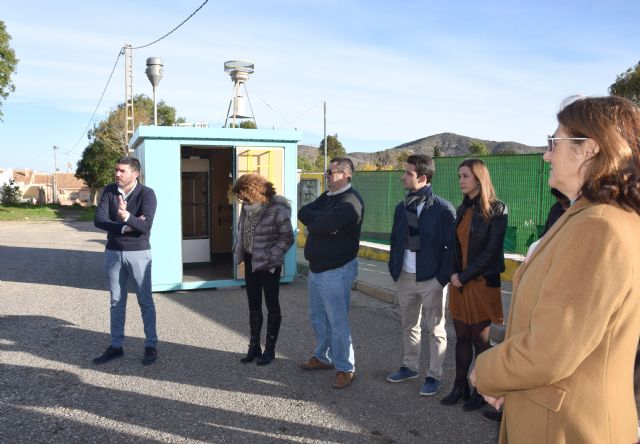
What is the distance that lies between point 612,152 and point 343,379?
11.6 ft

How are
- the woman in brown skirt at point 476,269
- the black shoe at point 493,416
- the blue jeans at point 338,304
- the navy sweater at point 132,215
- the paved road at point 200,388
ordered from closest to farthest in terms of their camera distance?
the paved road at point 200,388
the black shoe at point 493,416
the woman in brown skirt at point 476,269
the blue jeans at point 338,304
the navy sweater at point 132,215

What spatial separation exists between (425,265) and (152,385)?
2571 mm

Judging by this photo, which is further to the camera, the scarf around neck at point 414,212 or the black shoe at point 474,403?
the scarf around neck at point 414,212

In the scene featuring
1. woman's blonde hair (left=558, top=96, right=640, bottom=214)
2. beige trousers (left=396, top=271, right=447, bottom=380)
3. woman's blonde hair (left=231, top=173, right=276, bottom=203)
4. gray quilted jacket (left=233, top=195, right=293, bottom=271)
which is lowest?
beige trousers (left=396, top=271, right=447, bottom=380)

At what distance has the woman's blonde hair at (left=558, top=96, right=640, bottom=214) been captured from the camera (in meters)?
1.54

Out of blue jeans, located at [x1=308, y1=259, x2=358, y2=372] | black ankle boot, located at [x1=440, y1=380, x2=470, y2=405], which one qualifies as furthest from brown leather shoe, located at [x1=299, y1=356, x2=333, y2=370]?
black ankle boot, located at [x1=440, y1=380, x2=470, y2=405]

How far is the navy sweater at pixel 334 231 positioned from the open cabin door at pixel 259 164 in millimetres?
4203

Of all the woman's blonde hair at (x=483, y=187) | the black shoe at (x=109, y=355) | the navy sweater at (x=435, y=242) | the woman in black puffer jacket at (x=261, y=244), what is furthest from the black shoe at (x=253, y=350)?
the woman's blonde hair at (x=483, y=187)

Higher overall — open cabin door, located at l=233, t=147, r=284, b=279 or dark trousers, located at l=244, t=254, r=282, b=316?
open cabin door, located at l=233, t=147, r=284, b=279

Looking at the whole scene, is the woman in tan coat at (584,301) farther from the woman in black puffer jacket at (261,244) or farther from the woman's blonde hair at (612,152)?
the woman in black puffer jacket at (261,244)

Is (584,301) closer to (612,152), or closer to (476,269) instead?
(612,152)

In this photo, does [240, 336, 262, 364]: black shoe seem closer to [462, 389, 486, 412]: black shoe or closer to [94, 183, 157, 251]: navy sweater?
[94, 183, 157, 251]: navy sweater

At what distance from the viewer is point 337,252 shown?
4629mm

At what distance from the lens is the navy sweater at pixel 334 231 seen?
14.9ft
